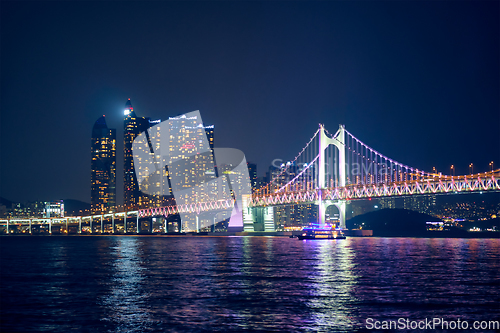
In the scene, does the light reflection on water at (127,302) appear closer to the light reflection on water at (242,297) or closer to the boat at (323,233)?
the light reflection on water at (242,297)

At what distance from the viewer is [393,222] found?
13838 centimetres

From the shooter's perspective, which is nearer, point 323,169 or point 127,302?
point 127,302

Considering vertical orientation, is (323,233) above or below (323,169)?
below

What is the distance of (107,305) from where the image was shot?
763 inches

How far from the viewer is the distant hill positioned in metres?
127

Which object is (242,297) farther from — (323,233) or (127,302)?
(323,233)

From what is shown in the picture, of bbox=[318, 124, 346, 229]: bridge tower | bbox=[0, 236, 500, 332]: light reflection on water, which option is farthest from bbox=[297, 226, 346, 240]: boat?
bbox=[0, 236, 500, 332]: light reflection on water

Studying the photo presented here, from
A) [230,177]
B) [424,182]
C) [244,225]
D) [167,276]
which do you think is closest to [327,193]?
[424,182]

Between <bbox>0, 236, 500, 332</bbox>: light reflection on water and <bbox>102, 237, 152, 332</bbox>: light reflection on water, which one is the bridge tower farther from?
<bbox>102, 237, 152, 332</bbox>: light reflection on water

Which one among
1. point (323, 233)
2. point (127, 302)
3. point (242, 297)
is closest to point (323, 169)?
point (323, 233)

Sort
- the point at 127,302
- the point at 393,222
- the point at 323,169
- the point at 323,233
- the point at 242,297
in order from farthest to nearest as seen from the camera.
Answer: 1. the point at 393,222
2. the point at 323,169
3. the point at 323,233
4. the point at 242,297
5. the point at 127,302

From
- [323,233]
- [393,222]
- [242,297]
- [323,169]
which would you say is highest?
[323,169]

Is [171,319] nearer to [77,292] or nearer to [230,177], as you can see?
[77,292]

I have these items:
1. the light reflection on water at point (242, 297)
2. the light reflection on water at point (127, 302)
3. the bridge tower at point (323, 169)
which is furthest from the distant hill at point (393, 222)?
the light reflection on water at point (127, 302)
